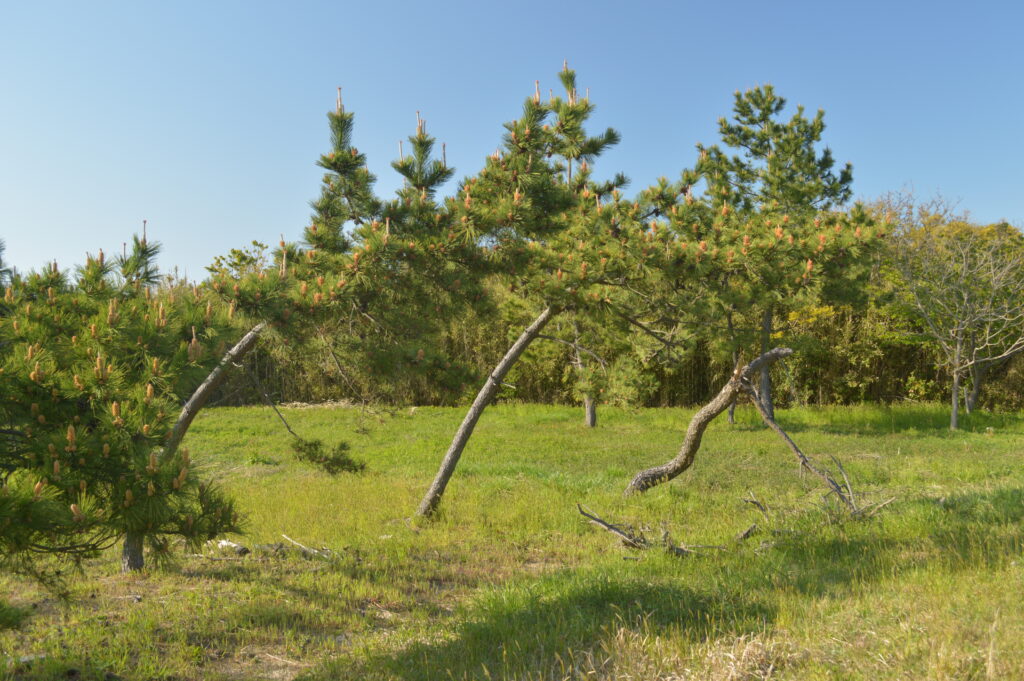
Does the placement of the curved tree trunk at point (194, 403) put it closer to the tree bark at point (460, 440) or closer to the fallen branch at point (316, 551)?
the fallen branch at point (316, 551)

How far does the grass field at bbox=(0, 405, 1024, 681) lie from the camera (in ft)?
11.1

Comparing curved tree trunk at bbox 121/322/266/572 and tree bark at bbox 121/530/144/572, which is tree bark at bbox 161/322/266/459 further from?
tree bark at bbox 121/530/144/572

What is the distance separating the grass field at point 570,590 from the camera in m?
3.39

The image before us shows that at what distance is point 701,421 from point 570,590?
118 inches

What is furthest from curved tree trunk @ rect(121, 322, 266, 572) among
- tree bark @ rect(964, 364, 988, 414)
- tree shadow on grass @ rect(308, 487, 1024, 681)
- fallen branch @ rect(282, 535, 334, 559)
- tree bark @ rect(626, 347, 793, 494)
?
tree bark @ rect(964, 364, 988, 414)

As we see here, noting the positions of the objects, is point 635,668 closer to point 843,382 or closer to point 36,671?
point 36,671

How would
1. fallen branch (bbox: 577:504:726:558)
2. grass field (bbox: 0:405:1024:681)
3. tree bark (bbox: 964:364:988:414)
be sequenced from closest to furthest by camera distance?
grass field (bbox: 0:405:1024:681)
fallen branch (bbox: 577:504:726:558)
tree bark (bbox: 964:364:988:414)

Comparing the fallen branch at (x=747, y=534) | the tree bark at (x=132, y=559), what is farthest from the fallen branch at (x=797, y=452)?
the tree bark at (x=132, y=559)

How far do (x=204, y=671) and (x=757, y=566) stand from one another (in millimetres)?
3680

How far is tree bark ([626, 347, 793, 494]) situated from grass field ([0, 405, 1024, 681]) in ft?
0.90

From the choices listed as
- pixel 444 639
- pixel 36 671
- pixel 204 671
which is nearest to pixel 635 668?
pixel 444 639

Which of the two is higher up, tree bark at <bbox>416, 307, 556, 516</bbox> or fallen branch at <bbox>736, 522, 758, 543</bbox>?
tree bark at <bbox>416, 307, 556, 516</bbox>

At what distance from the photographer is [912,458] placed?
1059 centimetres

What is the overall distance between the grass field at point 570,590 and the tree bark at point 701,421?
10.8 inches
